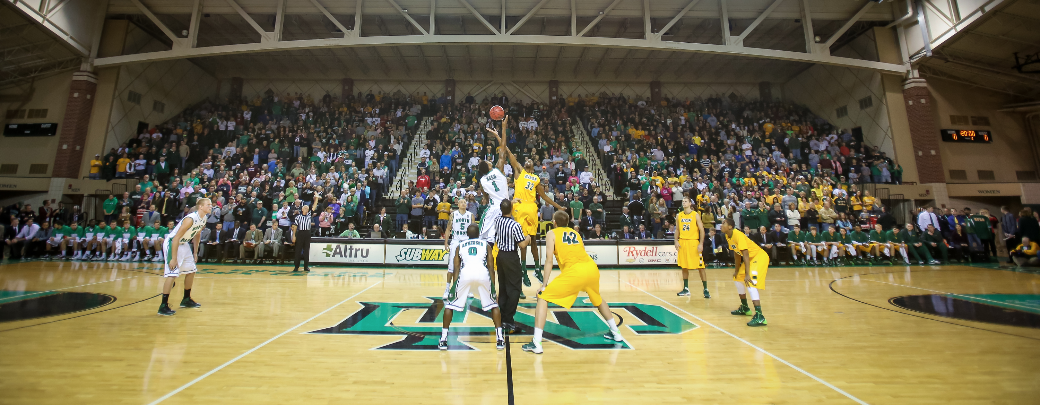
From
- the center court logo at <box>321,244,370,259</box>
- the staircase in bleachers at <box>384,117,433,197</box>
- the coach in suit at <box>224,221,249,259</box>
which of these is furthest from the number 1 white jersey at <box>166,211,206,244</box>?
the staircase in bleachers at <box>384,117,433,197</box>

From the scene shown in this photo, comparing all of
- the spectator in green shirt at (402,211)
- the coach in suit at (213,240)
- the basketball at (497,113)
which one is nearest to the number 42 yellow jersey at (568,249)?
the basketball at (497,113)

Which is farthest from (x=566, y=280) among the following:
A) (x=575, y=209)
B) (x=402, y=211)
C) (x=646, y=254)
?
(x=402, y=211)

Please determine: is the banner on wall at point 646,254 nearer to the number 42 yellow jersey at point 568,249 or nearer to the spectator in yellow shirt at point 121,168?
the number 42 yellow jersey at point 568,249

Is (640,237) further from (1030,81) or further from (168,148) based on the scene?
(168,148)

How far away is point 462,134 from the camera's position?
21984mm

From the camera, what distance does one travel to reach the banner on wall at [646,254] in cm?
1433

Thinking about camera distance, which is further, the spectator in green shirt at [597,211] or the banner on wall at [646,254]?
the spectator in green shirt at [597,211]

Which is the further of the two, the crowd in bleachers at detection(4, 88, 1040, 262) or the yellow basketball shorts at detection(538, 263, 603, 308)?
the crowd in bleachers at detection(4, 88, 1040, 262)

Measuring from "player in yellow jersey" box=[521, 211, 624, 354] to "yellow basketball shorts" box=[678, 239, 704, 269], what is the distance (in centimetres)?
416

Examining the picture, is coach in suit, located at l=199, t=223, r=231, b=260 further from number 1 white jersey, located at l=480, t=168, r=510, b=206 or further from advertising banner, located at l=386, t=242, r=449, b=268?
number 1 white jersey, located at l=480, t=168, r=510, b=206

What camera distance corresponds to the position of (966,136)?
19.8 meters

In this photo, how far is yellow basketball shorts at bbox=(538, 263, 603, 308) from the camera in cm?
466

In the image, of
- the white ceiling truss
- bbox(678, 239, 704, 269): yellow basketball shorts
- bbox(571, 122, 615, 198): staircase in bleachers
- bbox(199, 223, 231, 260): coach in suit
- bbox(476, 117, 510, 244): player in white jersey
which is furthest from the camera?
bbox(571, 122, 615, 198): staircase in bleachers

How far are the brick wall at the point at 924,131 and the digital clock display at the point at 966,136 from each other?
0.64 m
